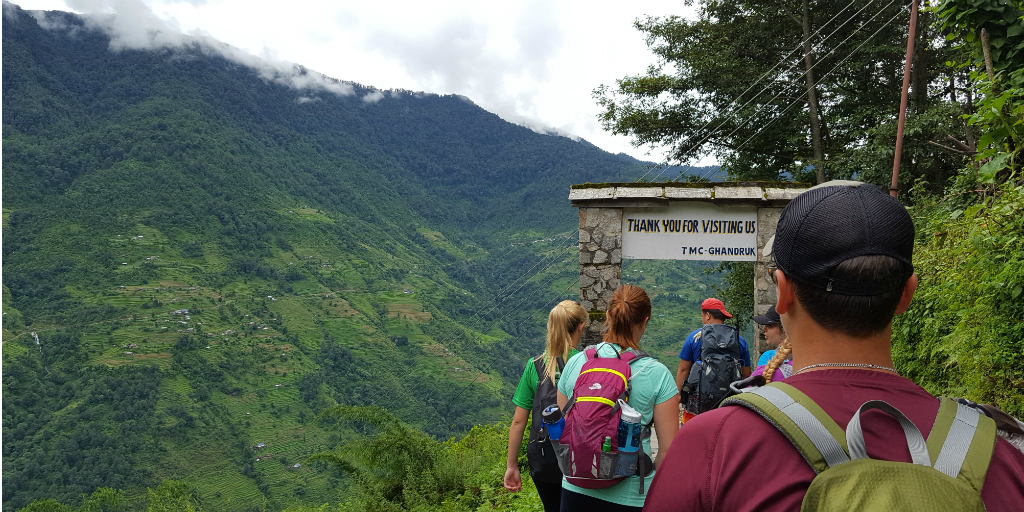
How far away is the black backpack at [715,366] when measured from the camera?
4.07m

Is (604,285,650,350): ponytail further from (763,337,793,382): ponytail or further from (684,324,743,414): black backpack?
(684,324,743,414): black backpack

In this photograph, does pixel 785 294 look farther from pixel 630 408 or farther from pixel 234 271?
pixel 234 271

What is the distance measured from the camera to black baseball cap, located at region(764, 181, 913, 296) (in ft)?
2.92

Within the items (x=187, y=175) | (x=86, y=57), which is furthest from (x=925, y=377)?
(x=86, y=57)

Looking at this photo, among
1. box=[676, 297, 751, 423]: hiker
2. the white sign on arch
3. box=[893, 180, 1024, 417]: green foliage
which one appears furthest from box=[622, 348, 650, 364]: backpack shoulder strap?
the white sign on arch

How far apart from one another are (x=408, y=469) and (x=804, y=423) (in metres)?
5.97

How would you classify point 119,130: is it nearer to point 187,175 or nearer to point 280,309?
point 187,175

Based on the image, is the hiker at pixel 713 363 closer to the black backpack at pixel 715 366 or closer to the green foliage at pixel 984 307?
the black backpack at pixel 715 366

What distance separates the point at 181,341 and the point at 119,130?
5228cm

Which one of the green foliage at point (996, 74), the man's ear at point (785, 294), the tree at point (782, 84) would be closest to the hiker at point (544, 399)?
the man's ear at point (785, 294)

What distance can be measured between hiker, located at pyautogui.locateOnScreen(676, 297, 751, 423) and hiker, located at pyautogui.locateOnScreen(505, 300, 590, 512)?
1.46 metres

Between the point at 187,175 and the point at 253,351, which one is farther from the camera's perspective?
the point at 187,175

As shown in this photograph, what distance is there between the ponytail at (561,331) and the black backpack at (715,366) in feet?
4.81

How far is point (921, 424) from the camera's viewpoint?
2.76 feet
